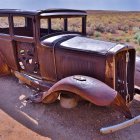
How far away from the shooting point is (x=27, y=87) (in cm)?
619

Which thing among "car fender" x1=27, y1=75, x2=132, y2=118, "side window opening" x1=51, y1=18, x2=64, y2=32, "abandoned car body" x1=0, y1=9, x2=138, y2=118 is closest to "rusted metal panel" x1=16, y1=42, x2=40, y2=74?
"abandoned car body" x1=0, y1=9, x2=138, y2=118

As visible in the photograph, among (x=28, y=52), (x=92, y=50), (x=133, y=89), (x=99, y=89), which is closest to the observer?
(x=99, y=89)

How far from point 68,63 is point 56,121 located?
1075 millimetres

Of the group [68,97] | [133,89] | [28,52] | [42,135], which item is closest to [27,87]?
[28,52]

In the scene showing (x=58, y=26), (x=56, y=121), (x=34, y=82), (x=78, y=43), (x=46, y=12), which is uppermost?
(x=46, y=12)

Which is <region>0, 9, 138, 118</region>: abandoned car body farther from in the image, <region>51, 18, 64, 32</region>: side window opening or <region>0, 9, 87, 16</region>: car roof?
<region>51, 18, 64, 32</region>: side window opening

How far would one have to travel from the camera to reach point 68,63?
5.08m

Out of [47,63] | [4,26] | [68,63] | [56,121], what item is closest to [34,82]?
[47,63]

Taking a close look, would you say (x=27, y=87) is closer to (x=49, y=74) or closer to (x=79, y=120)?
(x=49, y=74)

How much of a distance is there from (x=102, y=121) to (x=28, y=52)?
219 centimetres

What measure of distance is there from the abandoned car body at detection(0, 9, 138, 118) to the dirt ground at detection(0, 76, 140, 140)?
10.8 inches

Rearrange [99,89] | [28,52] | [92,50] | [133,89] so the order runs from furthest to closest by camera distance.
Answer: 1. [28,52]
2. [133,89]
3. [92,50]
4. [99,89]

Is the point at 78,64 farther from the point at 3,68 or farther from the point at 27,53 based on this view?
the point at 3,68

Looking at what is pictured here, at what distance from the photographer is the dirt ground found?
4.42 meters
